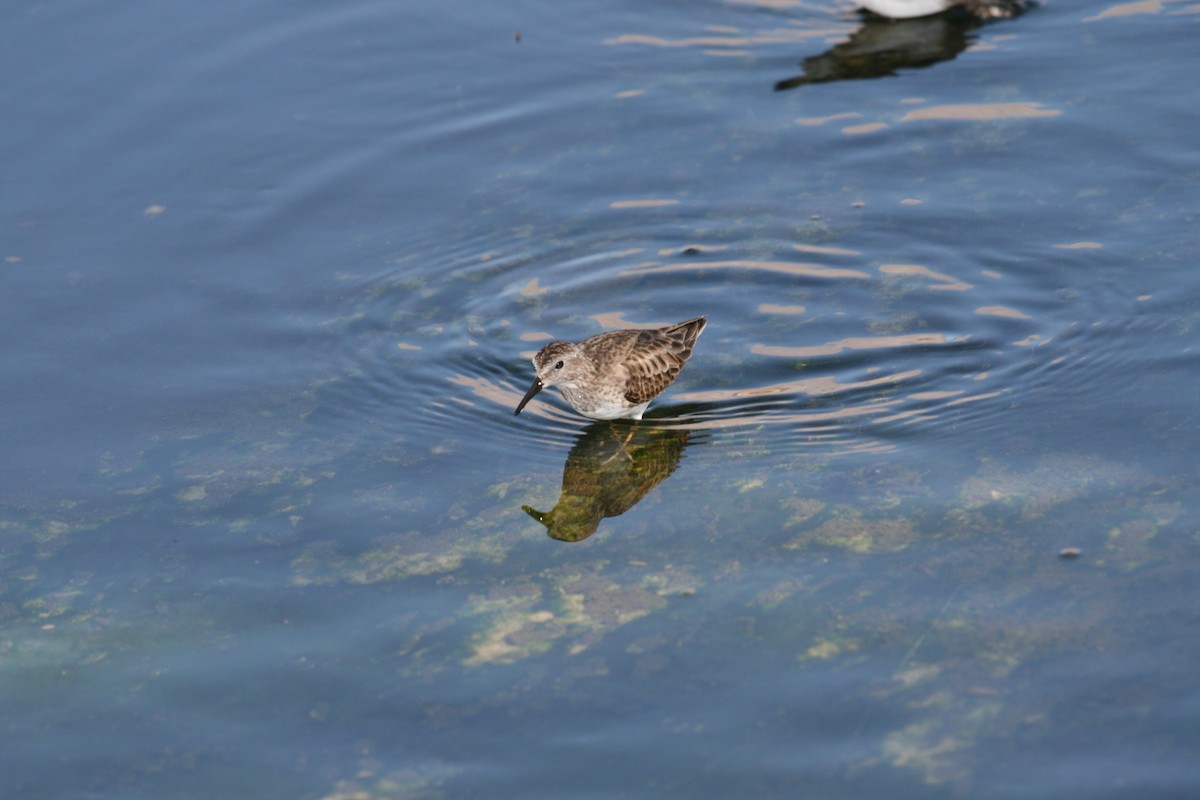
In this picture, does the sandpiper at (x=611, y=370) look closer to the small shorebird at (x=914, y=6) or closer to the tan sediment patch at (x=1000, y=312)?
the tan sediment patch at (x=1000, y=312)

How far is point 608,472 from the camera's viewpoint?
9.46 metres

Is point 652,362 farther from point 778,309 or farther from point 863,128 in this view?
Result: point 863,128

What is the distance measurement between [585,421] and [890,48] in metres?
6.96

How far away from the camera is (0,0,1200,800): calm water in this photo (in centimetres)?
724

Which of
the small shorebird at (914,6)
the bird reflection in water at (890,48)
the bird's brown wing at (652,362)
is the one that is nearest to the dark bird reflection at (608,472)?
the bird's brown wing at (652,362)

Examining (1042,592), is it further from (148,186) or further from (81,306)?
(148,186)

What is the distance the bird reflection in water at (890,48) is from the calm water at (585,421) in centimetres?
6

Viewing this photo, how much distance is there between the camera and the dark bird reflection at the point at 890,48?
14531 mm

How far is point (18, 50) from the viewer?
1473cm

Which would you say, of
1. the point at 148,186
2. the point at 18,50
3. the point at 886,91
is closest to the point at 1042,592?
the point at 886,91

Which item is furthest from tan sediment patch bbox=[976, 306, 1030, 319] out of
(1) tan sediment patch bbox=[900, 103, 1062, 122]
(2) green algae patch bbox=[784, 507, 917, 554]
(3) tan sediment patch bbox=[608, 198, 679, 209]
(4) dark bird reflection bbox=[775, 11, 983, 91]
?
(4) dark bird reflection bbox=[775, 11, 983, 91]

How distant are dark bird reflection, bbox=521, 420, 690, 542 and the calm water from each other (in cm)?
5

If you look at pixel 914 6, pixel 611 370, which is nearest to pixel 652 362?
pixel 611 370

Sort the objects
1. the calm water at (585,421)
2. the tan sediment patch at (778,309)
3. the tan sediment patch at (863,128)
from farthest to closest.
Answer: the tan sediment patch at (863,128)
the tan sediment patch at (778,309)
the calm water at (585,421)
